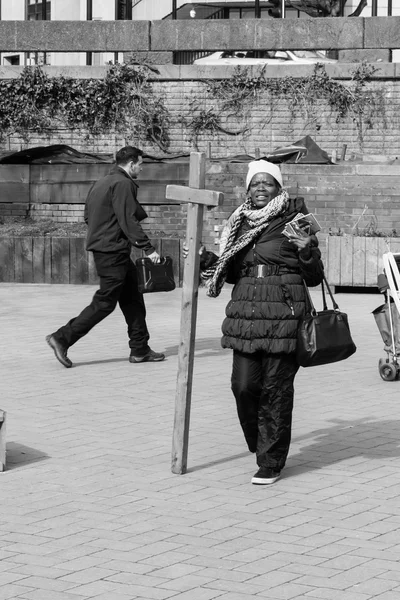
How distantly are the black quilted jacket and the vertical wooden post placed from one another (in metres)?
0.20

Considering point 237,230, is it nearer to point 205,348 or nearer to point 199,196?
point 199,196

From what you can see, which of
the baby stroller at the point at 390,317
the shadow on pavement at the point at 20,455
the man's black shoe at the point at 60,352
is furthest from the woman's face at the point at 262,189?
the man's black shoe at the point at 60,352

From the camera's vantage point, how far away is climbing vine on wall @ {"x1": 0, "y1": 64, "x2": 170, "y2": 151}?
19.1 meters

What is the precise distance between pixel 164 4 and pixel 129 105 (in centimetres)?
791

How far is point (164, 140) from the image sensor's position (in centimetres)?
1909

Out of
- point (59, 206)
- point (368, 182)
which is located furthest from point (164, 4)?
point (368, 182)

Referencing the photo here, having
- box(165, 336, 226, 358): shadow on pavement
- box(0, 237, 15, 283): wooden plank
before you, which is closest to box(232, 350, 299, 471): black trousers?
box(165, 336, 226, 358): shadow on pavement

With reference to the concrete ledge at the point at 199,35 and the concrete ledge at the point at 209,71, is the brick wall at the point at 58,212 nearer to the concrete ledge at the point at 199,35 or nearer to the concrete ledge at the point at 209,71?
the concrete ledge at the point at 209,71

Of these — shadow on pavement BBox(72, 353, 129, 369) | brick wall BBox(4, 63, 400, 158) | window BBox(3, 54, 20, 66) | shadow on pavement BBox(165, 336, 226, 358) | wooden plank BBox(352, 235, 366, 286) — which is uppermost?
window BBox(3, 54, 20, 66)

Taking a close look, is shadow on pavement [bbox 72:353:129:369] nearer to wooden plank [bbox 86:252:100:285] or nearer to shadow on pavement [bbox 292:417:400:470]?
shadow on pavement [bbox 292:417:400:470]

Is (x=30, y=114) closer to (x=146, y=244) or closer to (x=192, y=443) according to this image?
(x=146, y=244)

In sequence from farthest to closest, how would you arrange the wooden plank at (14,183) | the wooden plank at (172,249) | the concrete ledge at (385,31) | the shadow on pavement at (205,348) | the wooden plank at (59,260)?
1. the concrete ledge at (385,31)
2. the wooden plank at (14,183)
3. the wooden plank at (59,260)
4. the wooden plank at (172,249)
5. the shadow on pavement at (205,348)

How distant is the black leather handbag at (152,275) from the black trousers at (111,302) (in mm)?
250

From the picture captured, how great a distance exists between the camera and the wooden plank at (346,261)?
14594mm
